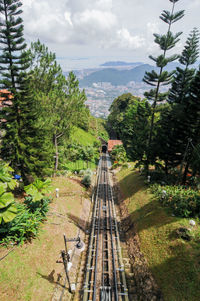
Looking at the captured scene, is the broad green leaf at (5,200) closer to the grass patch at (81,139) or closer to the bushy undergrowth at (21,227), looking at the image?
the bushy undergrowth at (21,227)

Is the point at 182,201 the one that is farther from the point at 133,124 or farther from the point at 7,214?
the point at 133,124

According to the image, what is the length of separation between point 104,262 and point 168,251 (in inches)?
183

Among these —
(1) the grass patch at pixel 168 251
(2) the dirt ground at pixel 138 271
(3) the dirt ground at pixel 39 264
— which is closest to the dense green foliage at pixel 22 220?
(3) the dirt ground at pixel 39 264

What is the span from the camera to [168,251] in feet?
34.3

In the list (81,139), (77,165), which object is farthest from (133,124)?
(77,165)

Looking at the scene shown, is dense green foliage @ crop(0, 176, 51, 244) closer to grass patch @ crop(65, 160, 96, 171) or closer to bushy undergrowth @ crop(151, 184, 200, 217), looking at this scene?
bushy undergrowth @ crop(151, 184, 200, 217)

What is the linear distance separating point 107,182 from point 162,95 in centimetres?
1618

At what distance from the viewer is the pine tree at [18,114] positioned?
12.4 m

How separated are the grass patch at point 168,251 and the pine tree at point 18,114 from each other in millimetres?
10715

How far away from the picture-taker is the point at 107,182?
1089 inches

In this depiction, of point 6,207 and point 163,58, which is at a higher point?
point 163,58

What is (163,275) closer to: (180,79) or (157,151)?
(157,151)

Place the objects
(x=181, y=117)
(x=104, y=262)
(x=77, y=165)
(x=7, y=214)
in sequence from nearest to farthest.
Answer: (x=7, y=214) < (x=104, y=262) < (x=181, y=117) < (x=77, y=165)

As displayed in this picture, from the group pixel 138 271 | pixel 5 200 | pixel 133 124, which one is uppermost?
pixel 5 200
